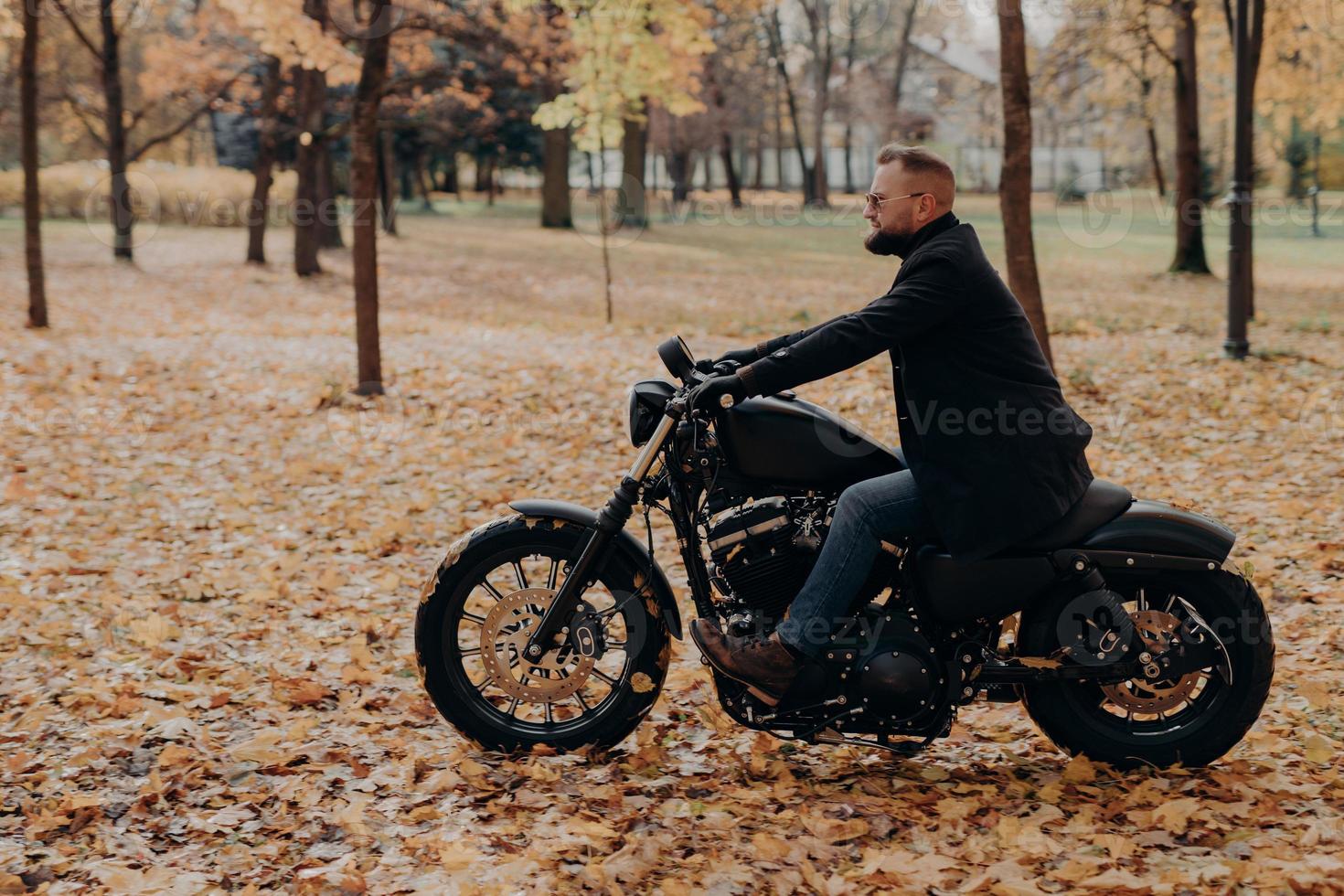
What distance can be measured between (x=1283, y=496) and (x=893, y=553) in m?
4.60

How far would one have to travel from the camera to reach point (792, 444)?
12.8 feet

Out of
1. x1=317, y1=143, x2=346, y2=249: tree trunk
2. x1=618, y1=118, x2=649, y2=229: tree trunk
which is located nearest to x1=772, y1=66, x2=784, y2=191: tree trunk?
x1=618, y1=118, x2=649, y2=229: tree trunk

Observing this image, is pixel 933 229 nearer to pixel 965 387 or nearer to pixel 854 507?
pixel 965 387

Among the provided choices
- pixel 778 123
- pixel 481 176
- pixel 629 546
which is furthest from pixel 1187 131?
pixel 481 176

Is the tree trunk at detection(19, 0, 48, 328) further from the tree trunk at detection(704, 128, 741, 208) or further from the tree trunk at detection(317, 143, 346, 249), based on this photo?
the tree trunk at detection(704, 128, 741, 208)

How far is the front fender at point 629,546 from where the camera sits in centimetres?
423

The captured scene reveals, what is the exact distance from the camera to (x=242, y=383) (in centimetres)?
1184

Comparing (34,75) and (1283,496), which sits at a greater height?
(34,75)

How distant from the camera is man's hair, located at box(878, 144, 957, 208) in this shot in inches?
151

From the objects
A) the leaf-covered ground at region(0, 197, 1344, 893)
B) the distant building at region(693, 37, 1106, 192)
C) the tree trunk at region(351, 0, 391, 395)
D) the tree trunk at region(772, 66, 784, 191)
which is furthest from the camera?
the tree trunk at region(772, 66, 784, 191)

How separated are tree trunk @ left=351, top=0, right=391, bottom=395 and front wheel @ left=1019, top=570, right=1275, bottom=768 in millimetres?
8164

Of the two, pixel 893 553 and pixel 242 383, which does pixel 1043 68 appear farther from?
pixel 893 553

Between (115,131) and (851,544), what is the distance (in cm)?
2286

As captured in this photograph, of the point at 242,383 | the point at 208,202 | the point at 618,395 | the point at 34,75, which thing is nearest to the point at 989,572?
the point at 618,395
